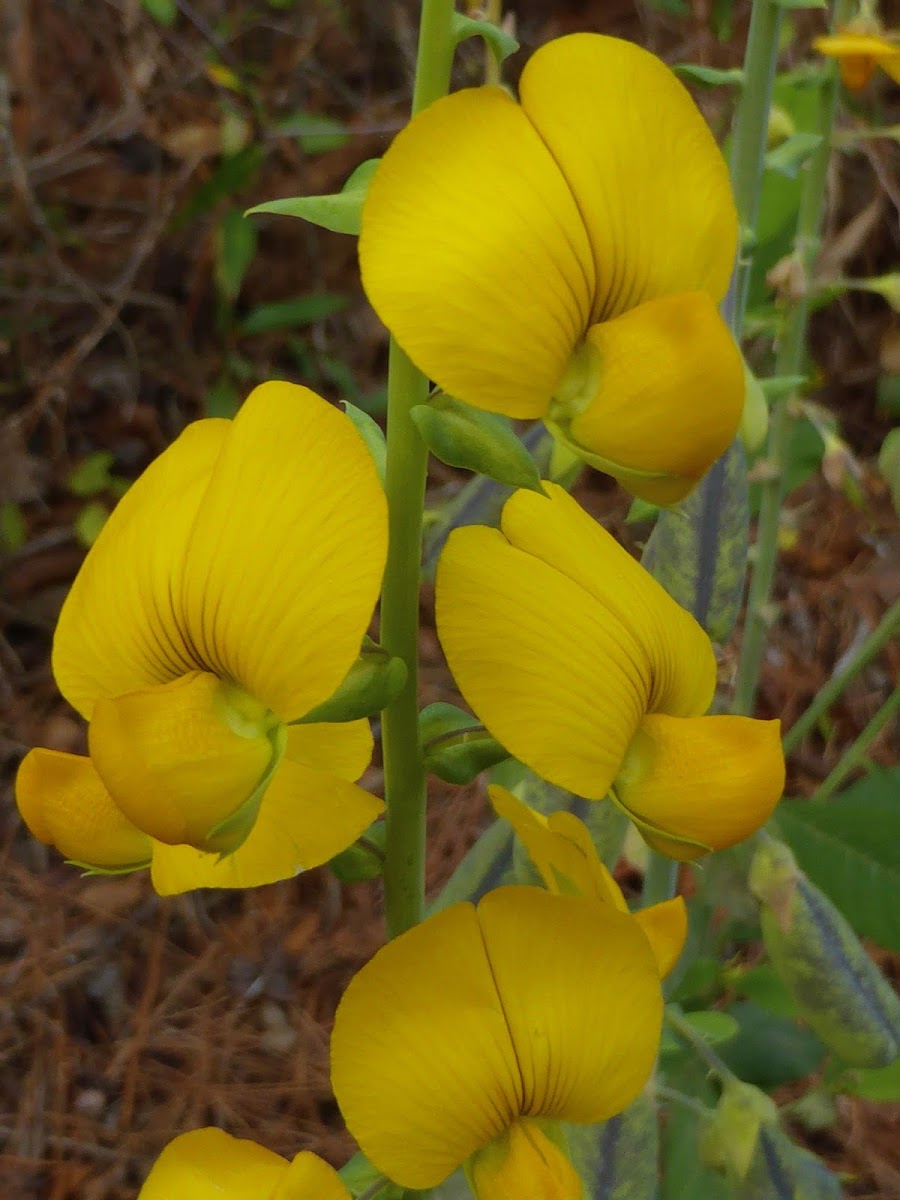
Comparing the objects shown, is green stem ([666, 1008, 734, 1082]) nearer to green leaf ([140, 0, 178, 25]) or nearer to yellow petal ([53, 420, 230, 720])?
yellow petal ([53, 420, 230, 720])

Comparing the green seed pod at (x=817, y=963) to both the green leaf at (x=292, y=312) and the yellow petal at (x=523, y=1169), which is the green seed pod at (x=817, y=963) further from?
the green leaf at (x=292, y=312)

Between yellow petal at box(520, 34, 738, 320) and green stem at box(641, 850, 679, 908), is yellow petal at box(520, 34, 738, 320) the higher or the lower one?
the higher one

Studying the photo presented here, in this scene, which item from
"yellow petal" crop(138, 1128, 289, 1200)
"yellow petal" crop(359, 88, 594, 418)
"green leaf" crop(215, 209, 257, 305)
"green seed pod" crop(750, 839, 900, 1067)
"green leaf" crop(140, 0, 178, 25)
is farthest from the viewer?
"green leaf" crop(140, 0, 178, 25)

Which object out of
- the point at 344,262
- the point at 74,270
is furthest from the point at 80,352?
the point at 344,262

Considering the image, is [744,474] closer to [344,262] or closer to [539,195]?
[539,195]

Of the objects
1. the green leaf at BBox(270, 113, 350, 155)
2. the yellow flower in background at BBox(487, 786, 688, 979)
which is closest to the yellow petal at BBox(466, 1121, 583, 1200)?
the yellow flower in background at BBox(487, 786, 688, 979)

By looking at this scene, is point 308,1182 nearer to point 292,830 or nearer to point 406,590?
point 292,830

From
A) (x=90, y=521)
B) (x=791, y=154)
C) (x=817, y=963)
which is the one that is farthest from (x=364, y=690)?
(x=90, y=521)
